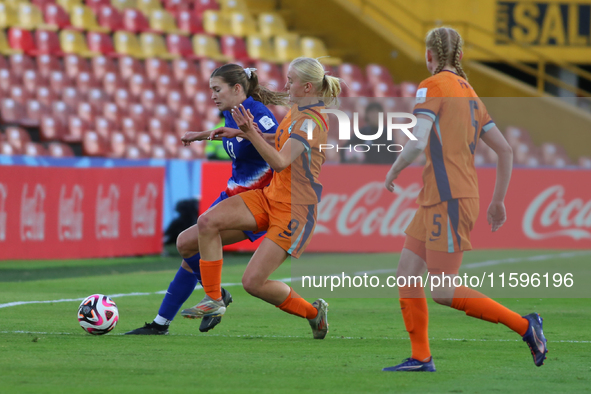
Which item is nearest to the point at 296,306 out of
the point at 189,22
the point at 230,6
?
the point at 189,22

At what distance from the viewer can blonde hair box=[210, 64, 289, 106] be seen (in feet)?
20.4

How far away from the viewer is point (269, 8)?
22.2 meters

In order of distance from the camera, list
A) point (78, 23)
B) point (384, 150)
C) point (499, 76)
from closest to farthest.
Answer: point (384, 150), point (78, 23), point (499, 76)

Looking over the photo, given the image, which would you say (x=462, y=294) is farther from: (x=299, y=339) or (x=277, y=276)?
(x=277, y=276)

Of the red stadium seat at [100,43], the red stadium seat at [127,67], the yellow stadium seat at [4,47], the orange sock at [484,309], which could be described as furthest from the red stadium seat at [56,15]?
the orange sock at [484,309]

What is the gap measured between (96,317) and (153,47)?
13.1m

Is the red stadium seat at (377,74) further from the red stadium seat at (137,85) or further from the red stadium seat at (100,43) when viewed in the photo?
the red stadium seat at (100,43)

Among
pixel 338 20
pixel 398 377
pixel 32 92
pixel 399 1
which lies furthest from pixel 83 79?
pixel 398 377

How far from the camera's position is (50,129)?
15.7 metres

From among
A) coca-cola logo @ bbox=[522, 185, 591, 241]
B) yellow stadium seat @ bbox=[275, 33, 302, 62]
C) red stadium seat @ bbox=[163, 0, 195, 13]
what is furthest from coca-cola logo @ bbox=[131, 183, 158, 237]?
red stadium seat @ bbox=[163, 0, 195, 13]

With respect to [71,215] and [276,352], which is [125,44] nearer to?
[71,215]

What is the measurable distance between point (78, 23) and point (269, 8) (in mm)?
5387

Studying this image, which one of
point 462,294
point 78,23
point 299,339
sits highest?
point 78,23

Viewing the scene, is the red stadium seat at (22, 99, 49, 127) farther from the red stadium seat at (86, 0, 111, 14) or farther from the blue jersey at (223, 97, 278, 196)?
the blue jersey at (223, 97, 278, 196)
